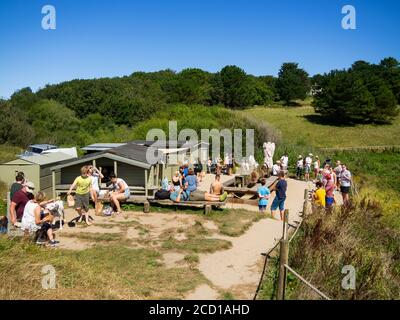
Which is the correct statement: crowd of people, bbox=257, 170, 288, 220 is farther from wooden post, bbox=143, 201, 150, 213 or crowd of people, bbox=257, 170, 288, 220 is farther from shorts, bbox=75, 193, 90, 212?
shorts, bbox=75, 193, 90, 212

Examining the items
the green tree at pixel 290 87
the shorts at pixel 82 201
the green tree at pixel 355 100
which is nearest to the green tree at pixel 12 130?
the shorts at pixel 82 201

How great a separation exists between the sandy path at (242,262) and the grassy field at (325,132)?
3714cm

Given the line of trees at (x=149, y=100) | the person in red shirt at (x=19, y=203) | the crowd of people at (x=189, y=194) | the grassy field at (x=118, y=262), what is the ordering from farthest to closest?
1. the line of trees at (x=149, y=100)
2. the crowd of people at (x=189, y=194)
3. the person in red shirt at (x=19, y=203)
4. the grassy field at (x=118, y=262)

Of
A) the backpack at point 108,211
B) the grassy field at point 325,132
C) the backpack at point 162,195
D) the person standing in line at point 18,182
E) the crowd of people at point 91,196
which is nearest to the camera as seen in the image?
the crowd of people at point 91,196

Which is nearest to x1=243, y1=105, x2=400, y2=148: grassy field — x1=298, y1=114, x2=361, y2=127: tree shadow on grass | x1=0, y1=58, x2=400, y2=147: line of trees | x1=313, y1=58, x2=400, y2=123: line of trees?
x1=298, y1=114, x2=361, y2=127: tree shadow on grass

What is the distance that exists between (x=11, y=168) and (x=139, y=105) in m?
39.3

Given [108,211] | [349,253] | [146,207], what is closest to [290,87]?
[146,207]

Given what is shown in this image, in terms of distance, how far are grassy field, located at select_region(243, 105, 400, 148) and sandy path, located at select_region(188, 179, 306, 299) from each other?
122 ft

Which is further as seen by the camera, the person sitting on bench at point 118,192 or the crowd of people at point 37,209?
the person sitting on bench at point 118,192

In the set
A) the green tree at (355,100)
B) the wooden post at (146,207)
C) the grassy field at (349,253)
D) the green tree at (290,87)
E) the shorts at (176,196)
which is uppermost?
the green tree at (290,87)

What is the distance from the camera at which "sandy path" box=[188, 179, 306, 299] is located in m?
7.31

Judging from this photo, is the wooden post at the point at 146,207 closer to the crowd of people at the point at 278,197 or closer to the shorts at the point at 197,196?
the shorts at the point at 197,196

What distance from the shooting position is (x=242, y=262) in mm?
8594

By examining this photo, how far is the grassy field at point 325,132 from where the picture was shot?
51.5m
